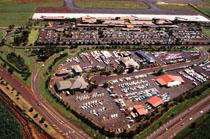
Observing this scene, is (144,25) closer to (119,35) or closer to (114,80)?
(119,35)

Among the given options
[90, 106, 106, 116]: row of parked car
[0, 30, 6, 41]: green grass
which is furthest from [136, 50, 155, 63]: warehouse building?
[0, 30, 6, 41]: green grass

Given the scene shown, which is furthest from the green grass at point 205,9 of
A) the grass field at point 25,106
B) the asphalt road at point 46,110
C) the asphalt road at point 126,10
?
the grass field at point 25,106

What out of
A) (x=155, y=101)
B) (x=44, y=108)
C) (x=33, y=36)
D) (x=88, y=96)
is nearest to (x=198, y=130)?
(x=155, y=101)

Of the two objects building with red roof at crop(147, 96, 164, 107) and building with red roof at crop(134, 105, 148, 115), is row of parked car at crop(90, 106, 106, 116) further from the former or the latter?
building with red roof at crop(147, 96, 164, 107)

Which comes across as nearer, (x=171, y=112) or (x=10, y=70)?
(x=171, y=112)

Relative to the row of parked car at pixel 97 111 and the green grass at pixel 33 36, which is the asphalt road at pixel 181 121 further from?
the green grass at pixel 33 36

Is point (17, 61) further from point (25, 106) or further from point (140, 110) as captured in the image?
point (140, 110)

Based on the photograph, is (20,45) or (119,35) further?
(119,35)

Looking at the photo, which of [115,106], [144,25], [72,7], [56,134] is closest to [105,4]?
[72,7]
